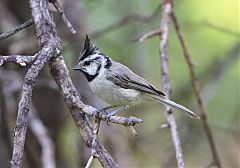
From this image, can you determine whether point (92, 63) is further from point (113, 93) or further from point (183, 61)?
point (183, 61)

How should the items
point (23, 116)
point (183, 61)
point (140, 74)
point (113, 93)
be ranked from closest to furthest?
point (23, 116) → point (113, 93) → point (140, 74) → point (183, 61)

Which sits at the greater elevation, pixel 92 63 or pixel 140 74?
pixel 140 74

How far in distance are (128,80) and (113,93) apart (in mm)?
130

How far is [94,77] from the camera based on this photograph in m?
3.46

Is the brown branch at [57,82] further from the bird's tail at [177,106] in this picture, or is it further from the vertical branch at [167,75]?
the bird's tail at [177,106]

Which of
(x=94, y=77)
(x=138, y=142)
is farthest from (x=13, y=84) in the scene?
(x=138, y=142)

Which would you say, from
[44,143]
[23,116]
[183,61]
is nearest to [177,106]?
[44,143]

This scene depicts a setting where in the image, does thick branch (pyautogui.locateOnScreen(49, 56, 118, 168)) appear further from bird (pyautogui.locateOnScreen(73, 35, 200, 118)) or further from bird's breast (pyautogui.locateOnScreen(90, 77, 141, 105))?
bird's breast (pyautogui.locateOnScreen(90, 77, 141, 105))

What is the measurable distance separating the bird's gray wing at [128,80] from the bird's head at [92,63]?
8cm

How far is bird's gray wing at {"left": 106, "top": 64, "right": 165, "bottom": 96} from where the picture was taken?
330 centimetres

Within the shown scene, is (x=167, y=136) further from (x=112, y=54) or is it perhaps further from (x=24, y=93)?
(x=24, y=93)

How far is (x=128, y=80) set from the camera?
337cm

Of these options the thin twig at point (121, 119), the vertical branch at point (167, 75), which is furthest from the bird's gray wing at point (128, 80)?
the thin twig at point (121, 119)

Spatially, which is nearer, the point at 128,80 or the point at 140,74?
the point at 128,80
